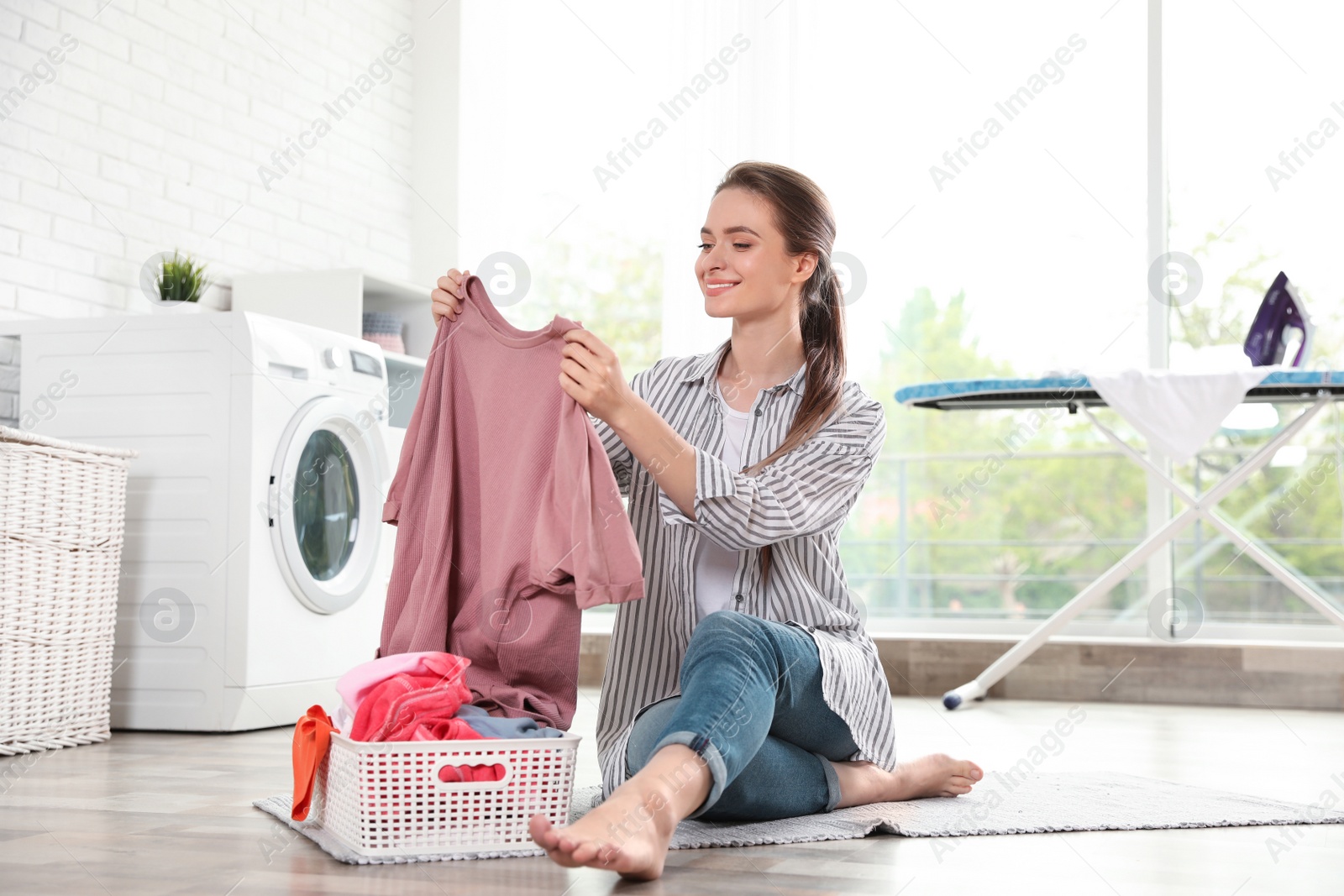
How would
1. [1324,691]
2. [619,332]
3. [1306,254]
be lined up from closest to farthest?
[1324,691]
[1306,254]
[619,332]

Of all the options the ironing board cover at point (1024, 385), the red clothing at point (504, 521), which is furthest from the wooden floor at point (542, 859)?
the ironing board cover at point (1024, 385)

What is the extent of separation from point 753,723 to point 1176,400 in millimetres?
1856

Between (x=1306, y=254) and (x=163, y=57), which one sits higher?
(x=163, y=57)

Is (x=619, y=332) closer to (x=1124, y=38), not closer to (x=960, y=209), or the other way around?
(x=960, y=209)

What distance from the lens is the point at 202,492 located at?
2938mm

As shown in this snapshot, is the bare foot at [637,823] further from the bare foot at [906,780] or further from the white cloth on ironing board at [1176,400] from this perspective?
the white cloth on ironing board at [1176,400]

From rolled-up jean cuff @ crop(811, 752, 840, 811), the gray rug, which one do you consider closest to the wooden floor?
the gray rug

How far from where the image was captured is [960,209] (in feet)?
14.1

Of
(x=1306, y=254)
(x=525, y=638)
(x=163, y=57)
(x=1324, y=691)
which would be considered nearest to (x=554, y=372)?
(x=525, y=638)

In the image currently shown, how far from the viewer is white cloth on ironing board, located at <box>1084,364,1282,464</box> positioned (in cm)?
295

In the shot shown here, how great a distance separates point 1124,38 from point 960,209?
0.73m

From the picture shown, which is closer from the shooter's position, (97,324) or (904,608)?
(97,324)

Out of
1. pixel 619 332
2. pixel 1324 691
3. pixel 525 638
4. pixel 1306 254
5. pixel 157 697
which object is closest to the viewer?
pixel 525 638

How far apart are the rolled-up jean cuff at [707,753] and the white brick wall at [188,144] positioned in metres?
2.38
